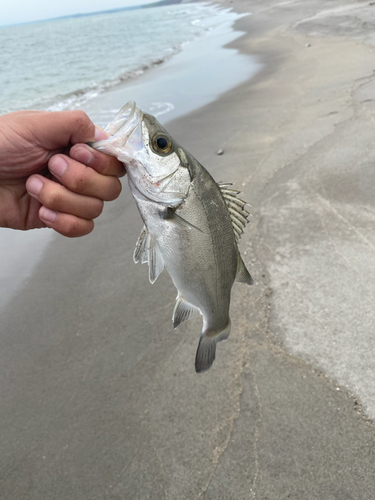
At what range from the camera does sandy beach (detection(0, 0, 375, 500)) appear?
2.42m

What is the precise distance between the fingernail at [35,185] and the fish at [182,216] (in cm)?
43

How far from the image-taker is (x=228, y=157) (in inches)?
249

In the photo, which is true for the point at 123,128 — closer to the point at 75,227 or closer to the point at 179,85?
the point at 75,227

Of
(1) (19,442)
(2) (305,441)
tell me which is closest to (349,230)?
(2) (305,441)

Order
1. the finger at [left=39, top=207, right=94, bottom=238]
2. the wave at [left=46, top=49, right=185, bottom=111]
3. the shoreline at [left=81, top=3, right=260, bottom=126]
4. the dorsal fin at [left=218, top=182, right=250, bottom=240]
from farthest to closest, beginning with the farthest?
1. the wave at [left=46, top=49, right=185, bottom=111]
2. the shoreline at [left=81, top=3, right=260, bottom=126]
3. the finger at [left=39, top=207, right=94, bottom=238]
4. the dorsal fin at [left=218, top=182, right=250, bottom=240]

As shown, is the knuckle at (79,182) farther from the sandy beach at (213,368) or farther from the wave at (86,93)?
the wave at (86,93)

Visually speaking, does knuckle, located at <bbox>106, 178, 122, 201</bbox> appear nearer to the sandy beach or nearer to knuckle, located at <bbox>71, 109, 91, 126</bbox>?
knuckle, located at <bbox>71, 109, 91, 126</bbox>

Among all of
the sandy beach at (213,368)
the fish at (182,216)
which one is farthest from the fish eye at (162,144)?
the sandy beach at (213,368)

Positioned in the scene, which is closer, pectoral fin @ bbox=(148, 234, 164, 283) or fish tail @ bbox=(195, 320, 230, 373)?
pectoral fin @ bbox=(148, 234, 164, 283)

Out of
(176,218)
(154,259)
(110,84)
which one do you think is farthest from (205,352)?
(110,84)

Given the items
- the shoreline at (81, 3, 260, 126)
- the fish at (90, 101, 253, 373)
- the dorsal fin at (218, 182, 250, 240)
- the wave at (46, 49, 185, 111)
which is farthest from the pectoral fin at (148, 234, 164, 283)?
the wave at (46, 49, 185, 111)

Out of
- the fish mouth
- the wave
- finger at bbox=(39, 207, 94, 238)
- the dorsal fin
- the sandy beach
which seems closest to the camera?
the fish mouth

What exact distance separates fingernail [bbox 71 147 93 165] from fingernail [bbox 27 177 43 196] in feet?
0.78

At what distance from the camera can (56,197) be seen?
1.89 m
